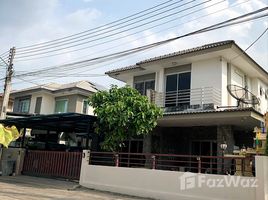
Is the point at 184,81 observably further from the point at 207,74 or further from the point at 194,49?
the point at 194,49

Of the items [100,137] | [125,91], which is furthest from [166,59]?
[100,137]

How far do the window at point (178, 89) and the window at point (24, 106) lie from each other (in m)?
16.1

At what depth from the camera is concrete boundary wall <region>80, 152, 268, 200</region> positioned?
881 cm

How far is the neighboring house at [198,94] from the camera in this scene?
45.0 feet

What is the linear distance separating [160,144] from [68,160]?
4.61 m

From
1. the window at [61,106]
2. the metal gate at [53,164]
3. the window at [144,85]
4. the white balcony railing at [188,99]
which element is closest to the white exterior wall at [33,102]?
the window at [61,106]

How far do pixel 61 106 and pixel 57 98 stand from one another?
0.86 metres

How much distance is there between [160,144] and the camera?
631 inches

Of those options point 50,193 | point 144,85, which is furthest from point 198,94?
point 50,193

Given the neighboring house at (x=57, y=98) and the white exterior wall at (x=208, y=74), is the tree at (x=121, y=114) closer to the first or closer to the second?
the white exterior wall at (x=208, y=74)

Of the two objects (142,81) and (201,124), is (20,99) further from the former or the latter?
(201,124)

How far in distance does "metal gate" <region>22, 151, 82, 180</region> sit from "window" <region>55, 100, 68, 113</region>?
958 cm

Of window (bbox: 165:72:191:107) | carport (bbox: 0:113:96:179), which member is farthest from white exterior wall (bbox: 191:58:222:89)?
carport (bbox: 0:113:96:179)

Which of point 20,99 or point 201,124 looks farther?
point 20,99
